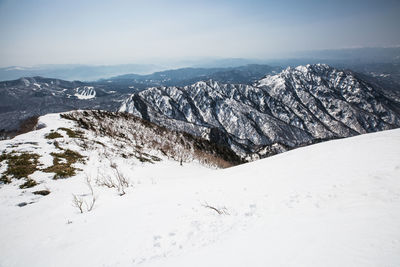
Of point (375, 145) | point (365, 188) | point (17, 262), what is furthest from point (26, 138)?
A: point (375, 145)

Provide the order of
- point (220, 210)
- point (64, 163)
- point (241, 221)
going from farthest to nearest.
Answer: point (64, 163)
point (220, 210)
point (241, 221)

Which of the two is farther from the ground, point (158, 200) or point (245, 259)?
point (245, 259)

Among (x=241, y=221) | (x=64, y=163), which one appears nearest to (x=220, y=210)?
(x=241, y=221)

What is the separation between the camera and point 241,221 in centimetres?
837

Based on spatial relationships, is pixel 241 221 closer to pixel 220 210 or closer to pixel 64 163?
pixel 220 210

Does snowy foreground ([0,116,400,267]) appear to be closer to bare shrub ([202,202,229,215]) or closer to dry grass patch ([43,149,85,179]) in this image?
bare shrub ([202,202,229,215])

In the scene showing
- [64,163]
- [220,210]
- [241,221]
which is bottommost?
[64,163]

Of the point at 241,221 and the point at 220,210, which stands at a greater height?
the point at 241,221

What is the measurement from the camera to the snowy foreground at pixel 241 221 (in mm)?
5922

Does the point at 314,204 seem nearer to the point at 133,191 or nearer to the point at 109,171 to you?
the point at 133,191

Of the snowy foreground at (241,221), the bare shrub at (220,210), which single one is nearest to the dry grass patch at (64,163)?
the snowy foreground at (241,221)

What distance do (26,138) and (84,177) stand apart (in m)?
15.3

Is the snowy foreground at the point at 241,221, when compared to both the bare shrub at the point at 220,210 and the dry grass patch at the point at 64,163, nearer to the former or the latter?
the bare shrub at the point at 220,210

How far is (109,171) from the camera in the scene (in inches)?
760
